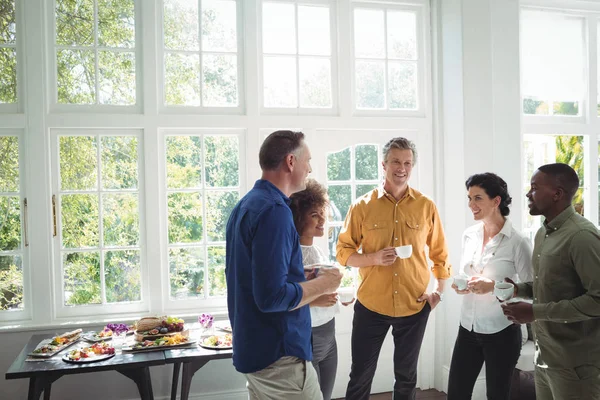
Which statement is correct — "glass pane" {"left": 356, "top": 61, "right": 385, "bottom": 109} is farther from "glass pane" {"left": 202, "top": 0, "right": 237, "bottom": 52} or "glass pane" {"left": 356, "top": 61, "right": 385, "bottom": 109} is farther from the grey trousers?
the grey trousers

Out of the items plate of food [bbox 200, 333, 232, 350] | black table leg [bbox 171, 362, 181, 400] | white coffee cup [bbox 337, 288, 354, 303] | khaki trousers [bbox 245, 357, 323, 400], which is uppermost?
white coffee cup [bbox 337, 288, 354, 303]

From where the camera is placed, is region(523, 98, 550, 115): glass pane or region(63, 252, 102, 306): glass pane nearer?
region(63, 252, 102, 306): glass pane

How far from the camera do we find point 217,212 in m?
4.20

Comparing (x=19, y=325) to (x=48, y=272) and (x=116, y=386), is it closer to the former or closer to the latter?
(x=48, y=272)

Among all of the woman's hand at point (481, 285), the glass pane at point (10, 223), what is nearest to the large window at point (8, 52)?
the glass pane at point (10, 223)

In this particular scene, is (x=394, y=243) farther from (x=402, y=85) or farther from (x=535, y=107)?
(x=535, y=107)

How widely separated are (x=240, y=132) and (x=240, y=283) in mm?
2399

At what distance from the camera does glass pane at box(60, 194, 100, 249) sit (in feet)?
13.0

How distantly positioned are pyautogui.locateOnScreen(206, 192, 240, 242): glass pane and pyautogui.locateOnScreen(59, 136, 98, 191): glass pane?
0.85 m

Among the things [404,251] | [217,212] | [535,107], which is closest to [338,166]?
[217,212]

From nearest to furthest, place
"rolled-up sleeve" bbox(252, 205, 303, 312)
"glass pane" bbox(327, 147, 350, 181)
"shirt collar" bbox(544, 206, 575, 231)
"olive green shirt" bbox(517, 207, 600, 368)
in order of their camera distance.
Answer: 1. "rolled-up sleeve" bbox(252, 205, 303, 312)
2. "olive green shirt" bbox(517, 207, 600, 368)
3. "shirt collar" bbox(544, 206, 575, 231)
4. "glass pane" bbox(327, 147, 350, 181)

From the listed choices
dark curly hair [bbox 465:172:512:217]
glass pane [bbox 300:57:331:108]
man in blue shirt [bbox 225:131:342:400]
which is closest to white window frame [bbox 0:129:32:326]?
glass pane [bbox 300:57:331:108]

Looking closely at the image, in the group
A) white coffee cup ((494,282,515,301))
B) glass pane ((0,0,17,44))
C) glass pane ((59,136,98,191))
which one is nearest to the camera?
white coffee cup ((494,282,515,301))

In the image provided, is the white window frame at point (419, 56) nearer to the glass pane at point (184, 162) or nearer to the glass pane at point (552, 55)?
the glass pane at point (552, 55)
